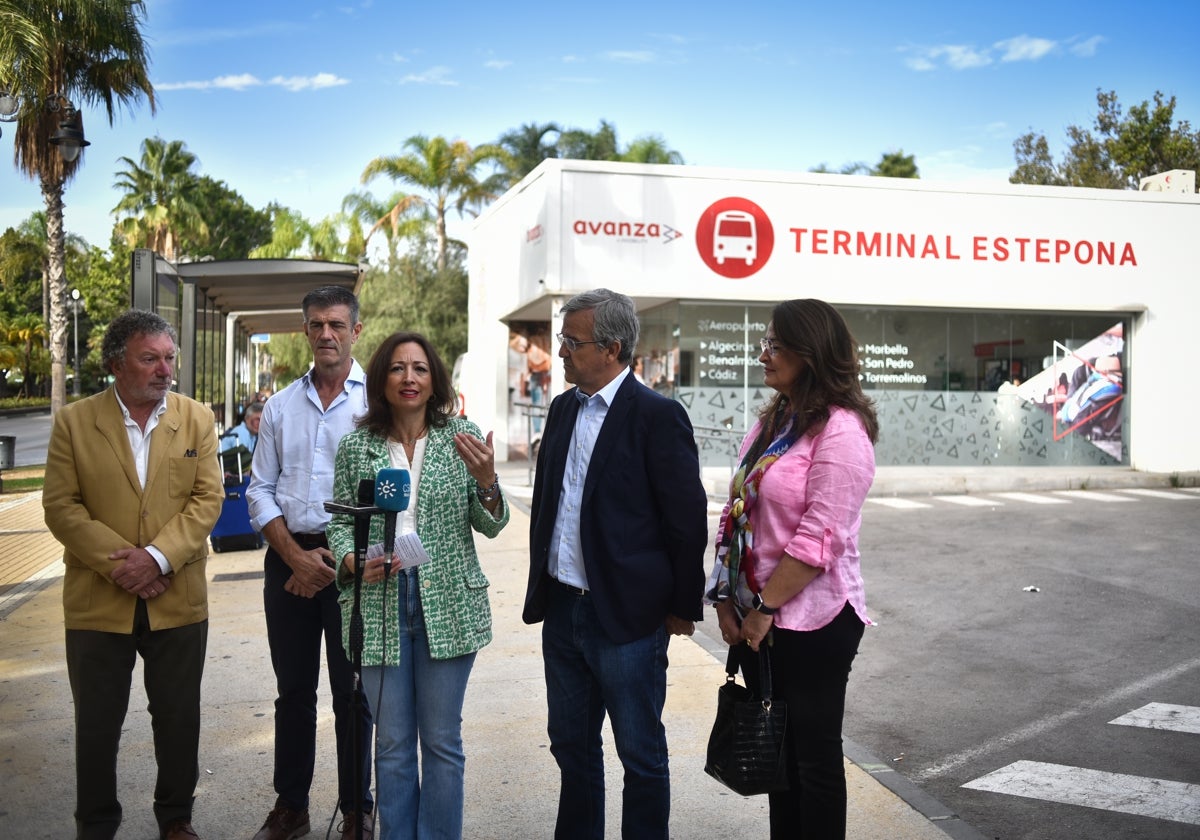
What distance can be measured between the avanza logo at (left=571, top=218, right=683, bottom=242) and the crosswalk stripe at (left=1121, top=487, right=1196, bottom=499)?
29.1 ft

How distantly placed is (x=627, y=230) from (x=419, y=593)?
17127 mm

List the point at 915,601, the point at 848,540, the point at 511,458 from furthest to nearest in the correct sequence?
1. the point at 511,458
2. the point at 915,601
3. the point at 848,540

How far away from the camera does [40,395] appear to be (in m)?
67.9

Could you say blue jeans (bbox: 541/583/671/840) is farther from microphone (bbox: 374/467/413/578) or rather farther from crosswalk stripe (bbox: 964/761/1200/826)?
crosswalk stripe (bbox: 964/761/1200/826)

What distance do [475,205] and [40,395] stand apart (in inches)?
1590

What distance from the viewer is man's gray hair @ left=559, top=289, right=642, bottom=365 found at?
3504mm

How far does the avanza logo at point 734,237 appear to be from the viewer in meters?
20.3

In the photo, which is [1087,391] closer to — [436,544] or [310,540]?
[310,540]

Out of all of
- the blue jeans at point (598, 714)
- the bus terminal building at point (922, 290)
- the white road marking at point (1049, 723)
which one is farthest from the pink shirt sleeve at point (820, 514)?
the bus terminal building at point (922, 290)

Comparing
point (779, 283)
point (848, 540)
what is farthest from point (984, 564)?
point (779, 283)

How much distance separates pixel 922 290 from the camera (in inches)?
830

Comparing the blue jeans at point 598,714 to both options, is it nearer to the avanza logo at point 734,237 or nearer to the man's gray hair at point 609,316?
the man's gray hair at point 609,316

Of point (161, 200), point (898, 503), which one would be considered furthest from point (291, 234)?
point (898, 503)

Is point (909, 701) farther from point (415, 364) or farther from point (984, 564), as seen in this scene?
point (984, 564)
